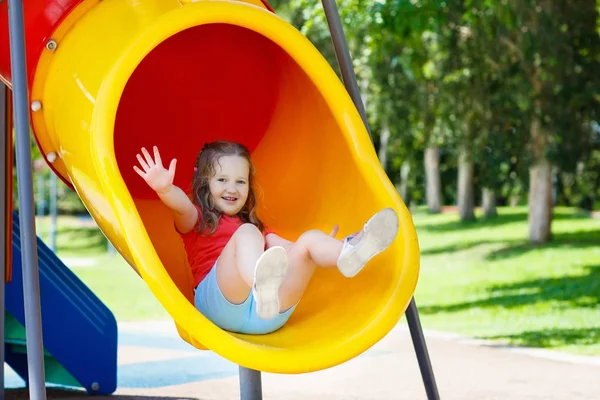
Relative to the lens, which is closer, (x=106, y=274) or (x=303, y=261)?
(x=303, y=261)

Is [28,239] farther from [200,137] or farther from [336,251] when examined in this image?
[200,137]

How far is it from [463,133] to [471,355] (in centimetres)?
913

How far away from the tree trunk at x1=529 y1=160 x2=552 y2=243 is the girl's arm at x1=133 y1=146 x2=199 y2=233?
40.2ft

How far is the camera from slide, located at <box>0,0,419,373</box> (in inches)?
129

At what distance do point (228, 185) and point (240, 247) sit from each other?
0.46 m

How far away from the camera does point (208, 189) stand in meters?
3.97

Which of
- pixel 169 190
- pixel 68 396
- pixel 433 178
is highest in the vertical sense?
pixel 433 178

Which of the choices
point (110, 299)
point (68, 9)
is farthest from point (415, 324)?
point (110, 299)

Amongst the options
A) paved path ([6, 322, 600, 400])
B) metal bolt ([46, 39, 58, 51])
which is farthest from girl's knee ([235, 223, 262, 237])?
paved path ([6, 322, 600, 400])

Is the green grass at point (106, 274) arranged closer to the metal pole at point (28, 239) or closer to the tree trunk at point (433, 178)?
the metal pole at point (28, 239)

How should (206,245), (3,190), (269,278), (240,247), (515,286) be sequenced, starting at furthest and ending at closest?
1. (515,286)
2. (3,190)
3. (206,245)
4. (240,247)
5. (269,278)

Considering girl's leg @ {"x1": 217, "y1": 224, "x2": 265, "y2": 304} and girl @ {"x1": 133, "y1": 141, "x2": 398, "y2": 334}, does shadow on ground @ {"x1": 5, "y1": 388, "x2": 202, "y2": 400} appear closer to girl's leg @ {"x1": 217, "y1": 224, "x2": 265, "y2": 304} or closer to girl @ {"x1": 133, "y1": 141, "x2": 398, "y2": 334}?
girl @ {"x1": 133, "y1": 141, "x2": 398, "y2": 334}

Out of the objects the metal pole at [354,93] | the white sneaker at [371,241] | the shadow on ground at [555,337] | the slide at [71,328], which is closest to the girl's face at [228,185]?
the metal pole at [354,93]

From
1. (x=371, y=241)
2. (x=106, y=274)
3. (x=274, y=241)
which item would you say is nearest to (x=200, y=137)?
(x=274, y=241)
